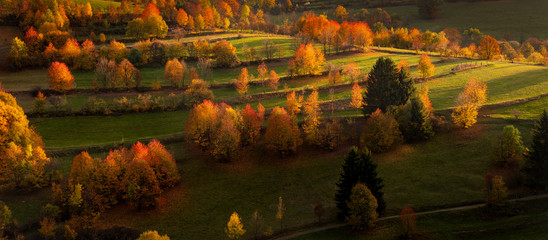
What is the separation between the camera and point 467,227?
2352 inches

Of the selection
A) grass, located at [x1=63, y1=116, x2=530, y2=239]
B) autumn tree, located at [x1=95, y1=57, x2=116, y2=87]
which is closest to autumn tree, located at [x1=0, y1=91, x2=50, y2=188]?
grass, located at [x1=63, y1=116, x2=530, y2=239]

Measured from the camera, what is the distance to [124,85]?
4537 inches

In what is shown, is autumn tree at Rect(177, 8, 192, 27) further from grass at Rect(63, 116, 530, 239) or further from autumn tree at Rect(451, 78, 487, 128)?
autumn tree at Rect(451, 78, 487, 128)

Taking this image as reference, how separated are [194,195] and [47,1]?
12581cm

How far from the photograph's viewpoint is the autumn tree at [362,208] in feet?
205

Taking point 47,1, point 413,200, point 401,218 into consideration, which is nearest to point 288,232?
point 401,218

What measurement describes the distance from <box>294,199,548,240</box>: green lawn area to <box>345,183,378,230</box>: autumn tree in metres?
1.50

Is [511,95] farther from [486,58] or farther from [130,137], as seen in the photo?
[130,137]

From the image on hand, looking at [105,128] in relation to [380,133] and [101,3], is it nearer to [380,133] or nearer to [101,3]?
[380,133]

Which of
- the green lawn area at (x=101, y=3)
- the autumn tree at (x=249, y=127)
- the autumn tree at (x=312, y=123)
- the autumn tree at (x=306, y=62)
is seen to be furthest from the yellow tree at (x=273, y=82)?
the green lawn area at (x=101, y=3)

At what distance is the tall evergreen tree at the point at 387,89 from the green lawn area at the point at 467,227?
3364 cm

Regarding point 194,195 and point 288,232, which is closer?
point 288,232

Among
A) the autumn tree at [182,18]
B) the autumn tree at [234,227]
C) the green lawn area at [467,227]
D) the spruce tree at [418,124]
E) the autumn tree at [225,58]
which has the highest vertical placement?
the autumn tree at [182,18]

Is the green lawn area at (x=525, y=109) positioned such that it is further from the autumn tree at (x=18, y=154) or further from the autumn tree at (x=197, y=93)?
the autumn tree at (x=18, y=154)
